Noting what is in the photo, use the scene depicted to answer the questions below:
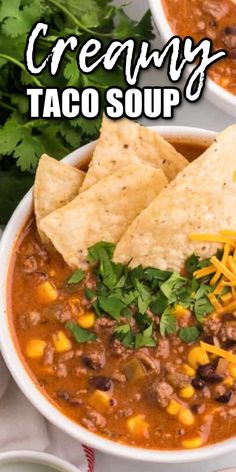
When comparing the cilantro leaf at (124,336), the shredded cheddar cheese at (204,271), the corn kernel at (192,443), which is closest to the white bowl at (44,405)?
the corn kernel at (192,443)

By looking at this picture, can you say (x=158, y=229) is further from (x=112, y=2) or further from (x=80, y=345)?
(x=112, y=2)

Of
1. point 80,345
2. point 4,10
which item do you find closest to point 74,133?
point 4,10

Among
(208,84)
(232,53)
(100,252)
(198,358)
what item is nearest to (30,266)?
(100,252)

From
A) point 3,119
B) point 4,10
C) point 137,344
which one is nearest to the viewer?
point 137,344

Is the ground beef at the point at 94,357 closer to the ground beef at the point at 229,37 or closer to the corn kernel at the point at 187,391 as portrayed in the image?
the corn kernel at the point at 187,391

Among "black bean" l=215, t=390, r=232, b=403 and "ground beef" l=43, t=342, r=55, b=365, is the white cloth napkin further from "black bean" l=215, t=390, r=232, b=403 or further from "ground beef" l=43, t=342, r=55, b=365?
"black bean" l=215, t=390, r=232, b=403

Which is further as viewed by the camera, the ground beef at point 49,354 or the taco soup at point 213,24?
the taco soup at point 213,24

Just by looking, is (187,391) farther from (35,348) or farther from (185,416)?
(35,348)
